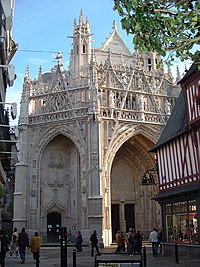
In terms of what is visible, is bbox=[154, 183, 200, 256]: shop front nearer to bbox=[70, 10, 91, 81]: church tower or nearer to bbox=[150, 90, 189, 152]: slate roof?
bbox=[150, 90, 189, 152]: slate roof

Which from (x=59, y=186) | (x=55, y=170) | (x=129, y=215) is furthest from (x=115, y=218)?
(x=55, y=170)

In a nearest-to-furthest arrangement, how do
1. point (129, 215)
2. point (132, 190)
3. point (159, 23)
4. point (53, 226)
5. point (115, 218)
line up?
point (159, 23) < point (53, 226) < point (115, 218) < point (129, 215) < point (132, 190)

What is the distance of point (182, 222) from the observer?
49.8ft

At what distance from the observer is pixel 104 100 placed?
2703 cm

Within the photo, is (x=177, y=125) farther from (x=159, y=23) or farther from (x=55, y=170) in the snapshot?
(x=55, y=170)

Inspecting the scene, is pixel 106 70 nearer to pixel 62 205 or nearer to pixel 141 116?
pixel 141 116

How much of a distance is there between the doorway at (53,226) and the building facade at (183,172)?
1164 centimetres

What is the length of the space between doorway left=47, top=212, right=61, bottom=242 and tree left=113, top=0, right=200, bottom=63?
22735 mm

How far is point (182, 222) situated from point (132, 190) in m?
15.1

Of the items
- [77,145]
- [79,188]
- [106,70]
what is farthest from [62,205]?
[106,70]

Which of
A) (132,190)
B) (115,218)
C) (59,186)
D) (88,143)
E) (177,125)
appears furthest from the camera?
(132,190)

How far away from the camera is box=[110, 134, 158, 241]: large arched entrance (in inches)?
1136

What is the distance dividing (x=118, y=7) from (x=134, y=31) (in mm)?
477

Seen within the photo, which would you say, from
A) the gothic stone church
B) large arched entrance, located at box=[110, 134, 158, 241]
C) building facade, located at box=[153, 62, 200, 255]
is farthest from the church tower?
building facade, located at box=[153, 62, 200, 255]
